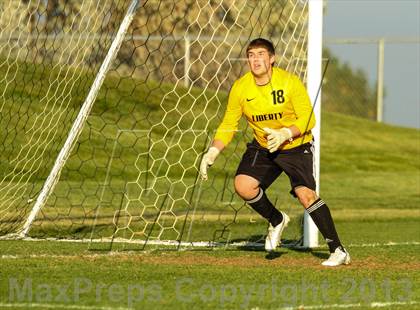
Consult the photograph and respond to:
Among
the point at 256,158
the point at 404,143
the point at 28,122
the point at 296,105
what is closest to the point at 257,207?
the point at 256,158

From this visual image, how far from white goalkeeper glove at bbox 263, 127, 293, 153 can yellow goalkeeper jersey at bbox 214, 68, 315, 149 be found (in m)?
0.22

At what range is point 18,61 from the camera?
16.2 meters

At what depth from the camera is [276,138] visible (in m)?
9.24

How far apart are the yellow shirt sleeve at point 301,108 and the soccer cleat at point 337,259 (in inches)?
41.1

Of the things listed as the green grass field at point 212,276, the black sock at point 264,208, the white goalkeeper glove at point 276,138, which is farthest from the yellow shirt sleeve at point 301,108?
the green grass field at point 212,276

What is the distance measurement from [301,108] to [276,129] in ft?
1.03

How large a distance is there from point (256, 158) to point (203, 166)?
0.54 metres

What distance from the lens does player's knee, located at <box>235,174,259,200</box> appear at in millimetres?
10008

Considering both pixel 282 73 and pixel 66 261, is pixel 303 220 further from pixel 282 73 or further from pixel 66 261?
pixel 66 261

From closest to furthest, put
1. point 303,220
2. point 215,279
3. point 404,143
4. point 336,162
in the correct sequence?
point 215,279 → point 303,220 → point 336,162 → point 404,143

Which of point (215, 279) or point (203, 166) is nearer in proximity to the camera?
point (215, 279)

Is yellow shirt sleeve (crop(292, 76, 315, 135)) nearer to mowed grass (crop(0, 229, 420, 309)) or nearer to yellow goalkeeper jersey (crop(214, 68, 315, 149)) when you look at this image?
yellow goalkeeper jersey (crop(214, 68, 315, 149))

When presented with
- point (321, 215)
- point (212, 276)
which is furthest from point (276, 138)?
point (212, 276)

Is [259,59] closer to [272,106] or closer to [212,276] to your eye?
[272,106]
